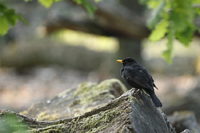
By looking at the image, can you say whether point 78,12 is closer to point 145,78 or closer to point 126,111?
point 145,78

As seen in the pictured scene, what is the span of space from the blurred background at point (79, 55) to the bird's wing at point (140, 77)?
3.58 m

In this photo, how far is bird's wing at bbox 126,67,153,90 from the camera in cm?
291

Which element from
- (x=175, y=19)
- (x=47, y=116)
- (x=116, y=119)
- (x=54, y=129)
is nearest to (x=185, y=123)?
(x=175, y=19)

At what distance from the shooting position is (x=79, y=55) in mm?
11711

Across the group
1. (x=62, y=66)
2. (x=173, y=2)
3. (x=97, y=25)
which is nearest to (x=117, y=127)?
(x=173, y=2)

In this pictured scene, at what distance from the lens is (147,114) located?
2.15 meters

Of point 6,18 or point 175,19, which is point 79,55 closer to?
point 6,18

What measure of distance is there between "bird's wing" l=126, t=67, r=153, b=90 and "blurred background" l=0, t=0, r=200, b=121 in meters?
3.58

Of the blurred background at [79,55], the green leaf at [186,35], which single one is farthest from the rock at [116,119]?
the blurred background at [79,55]

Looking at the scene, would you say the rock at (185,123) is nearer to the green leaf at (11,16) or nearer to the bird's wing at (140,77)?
the bird's wing at (140,77)

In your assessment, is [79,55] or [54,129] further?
[79,55]

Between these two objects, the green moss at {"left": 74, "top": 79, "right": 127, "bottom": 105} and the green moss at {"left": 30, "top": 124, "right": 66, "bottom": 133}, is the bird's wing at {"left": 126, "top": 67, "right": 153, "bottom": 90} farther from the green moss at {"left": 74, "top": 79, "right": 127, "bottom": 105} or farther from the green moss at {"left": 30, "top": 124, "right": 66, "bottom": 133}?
the green moss at {"left": 30, "top": 124, "right": 66, "bottom": 133}

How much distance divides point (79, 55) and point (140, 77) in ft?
29.1

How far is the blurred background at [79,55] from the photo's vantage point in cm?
692
